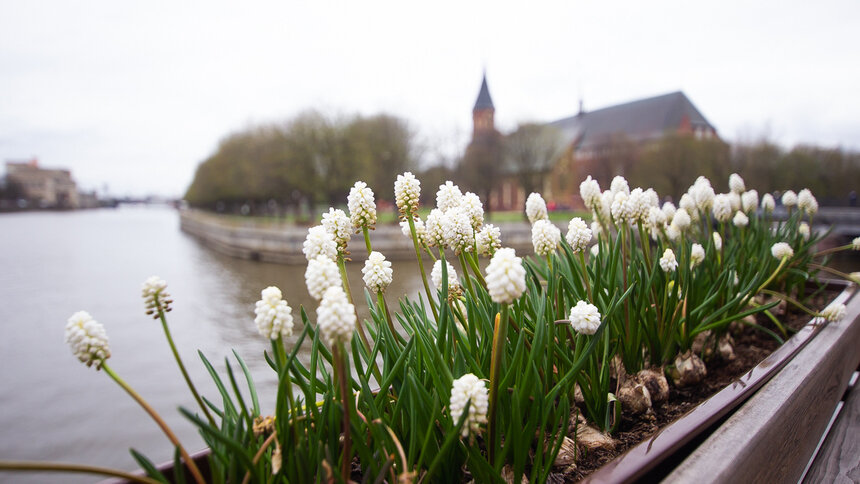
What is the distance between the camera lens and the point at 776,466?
152cm

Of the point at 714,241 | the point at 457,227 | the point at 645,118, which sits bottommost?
the point at 714,241

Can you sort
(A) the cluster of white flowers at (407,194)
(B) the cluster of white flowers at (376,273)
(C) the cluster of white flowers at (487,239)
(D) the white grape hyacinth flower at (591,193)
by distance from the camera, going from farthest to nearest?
(D) the white grape hyacinth flower at (591,193) < (C) the cluster of white flowers at (487,239) < (A) the cluster of white flowers at (407,194) < (B) the cluster of white flowers at (376,273)

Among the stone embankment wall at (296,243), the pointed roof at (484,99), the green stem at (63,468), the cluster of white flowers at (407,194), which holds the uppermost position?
the pointed roof at (484,99)

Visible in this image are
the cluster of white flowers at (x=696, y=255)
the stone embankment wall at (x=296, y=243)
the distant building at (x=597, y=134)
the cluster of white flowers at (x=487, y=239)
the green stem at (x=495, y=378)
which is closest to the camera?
the green stem at (x=495, y=378)

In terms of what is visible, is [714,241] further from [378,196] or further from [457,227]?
[378,196]

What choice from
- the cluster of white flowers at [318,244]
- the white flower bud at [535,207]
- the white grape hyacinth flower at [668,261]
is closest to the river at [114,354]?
the cluster of white flowers at [318,244]

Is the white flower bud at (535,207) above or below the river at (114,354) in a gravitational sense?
above

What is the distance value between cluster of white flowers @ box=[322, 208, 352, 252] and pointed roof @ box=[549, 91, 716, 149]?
45.8 meters

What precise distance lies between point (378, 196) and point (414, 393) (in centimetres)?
3157

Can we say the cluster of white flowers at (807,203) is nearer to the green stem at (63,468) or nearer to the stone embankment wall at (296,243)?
the green stem at (63,468)

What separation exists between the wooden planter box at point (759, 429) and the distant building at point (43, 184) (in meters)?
113

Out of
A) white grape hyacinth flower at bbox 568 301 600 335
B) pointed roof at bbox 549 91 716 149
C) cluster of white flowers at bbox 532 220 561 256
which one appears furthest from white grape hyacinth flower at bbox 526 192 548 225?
pointed roof at bbox 549 91 716 149

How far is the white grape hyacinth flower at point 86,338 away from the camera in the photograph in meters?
1.02

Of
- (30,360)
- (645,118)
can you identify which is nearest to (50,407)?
(30,360)
